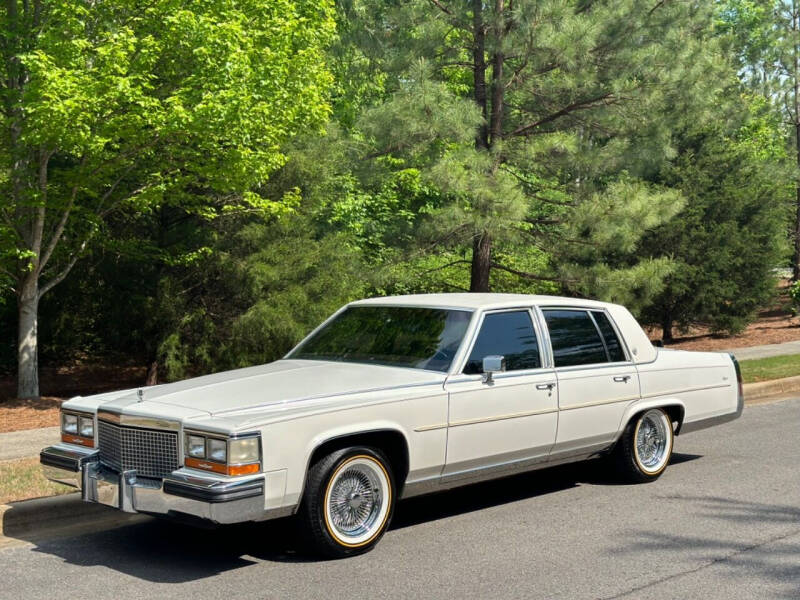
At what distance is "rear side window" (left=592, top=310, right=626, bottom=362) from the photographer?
8.16 m

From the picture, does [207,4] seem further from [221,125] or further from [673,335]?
[673,335]

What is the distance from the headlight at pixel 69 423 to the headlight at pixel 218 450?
1.51 meters

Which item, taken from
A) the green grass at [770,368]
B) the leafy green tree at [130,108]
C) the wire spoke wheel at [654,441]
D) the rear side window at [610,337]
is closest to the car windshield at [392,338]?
the rear side window at [610,337]

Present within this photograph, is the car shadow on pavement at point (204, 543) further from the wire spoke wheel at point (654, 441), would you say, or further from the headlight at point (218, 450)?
the wire spoke wheel at point (654, 441)

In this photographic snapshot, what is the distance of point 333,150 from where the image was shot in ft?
60.2

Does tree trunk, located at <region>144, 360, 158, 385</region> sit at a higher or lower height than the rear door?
lower

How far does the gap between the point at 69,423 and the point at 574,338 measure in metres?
3.98

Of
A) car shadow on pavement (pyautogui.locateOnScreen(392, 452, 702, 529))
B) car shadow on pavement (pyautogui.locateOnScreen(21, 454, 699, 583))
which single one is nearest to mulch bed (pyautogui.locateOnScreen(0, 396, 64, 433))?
car shadow on pavement (pyautogui.locateOnScreen(21, 454, 699, 583))

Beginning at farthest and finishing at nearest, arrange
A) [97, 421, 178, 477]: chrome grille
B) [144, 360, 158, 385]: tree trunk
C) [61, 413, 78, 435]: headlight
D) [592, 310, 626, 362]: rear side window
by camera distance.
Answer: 1. [144, 360, 158, 385]: tree trunk
2. [592, 310, 626, 362]: rear side window
3. [61, 413, 78, 435]: headlight
4. [97, 421, 178, 477]: chrome grille

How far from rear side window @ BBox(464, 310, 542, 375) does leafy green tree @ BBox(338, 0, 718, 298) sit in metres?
9.34

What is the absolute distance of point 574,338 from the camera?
7.87m

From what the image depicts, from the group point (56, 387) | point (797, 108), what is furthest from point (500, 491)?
point (797, 108)

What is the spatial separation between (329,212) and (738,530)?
16.6 metres

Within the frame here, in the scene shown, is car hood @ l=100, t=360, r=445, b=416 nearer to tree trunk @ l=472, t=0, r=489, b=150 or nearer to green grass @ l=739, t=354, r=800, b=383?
green grass @ l=739, t=354, r=800, b=383
